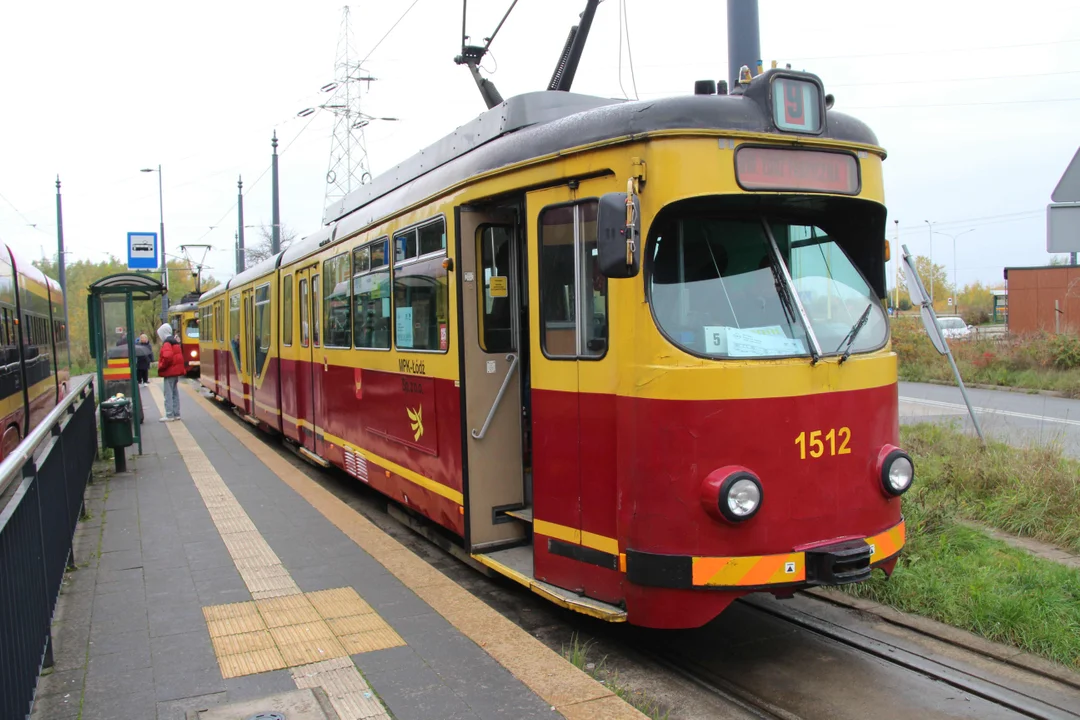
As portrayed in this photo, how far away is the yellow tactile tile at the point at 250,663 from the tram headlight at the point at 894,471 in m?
3.40

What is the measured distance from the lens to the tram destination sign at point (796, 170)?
15.1ft

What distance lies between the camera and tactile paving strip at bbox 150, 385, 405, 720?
14.2 ft

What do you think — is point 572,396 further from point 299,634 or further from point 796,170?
point 299,634

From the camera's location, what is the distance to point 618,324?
461cm

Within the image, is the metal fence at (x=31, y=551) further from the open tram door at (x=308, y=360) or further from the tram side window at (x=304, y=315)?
the tram side window at (x=304, y=315)

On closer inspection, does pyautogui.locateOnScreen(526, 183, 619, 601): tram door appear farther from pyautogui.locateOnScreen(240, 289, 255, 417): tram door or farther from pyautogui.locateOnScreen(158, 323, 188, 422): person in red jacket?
pyautogui.locateOnScreen(158, 323, 188, 422): person in red jacket

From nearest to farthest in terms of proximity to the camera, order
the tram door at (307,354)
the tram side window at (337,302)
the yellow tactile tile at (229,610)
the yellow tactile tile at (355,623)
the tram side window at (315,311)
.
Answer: the yellow tactile tile at (355,623)
the yellow tactile tile at (229,610)
the tram side window at (337,302)
the tram side window at (315,311)
the tram door at (307,354)

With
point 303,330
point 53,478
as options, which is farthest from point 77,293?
point 53,478

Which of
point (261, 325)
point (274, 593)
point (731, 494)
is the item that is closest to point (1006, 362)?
point (261, 325)

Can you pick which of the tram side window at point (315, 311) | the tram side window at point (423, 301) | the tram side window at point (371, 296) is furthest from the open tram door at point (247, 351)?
the tram side window at point (423, 301)

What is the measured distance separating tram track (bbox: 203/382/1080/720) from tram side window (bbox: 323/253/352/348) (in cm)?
347

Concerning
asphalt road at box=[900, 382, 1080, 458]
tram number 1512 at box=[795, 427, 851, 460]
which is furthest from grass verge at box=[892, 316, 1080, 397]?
tram number 1512 at box=[795, 427, 851, 460]

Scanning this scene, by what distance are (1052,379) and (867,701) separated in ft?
58.6

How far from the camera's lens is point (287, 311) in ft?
38.4
